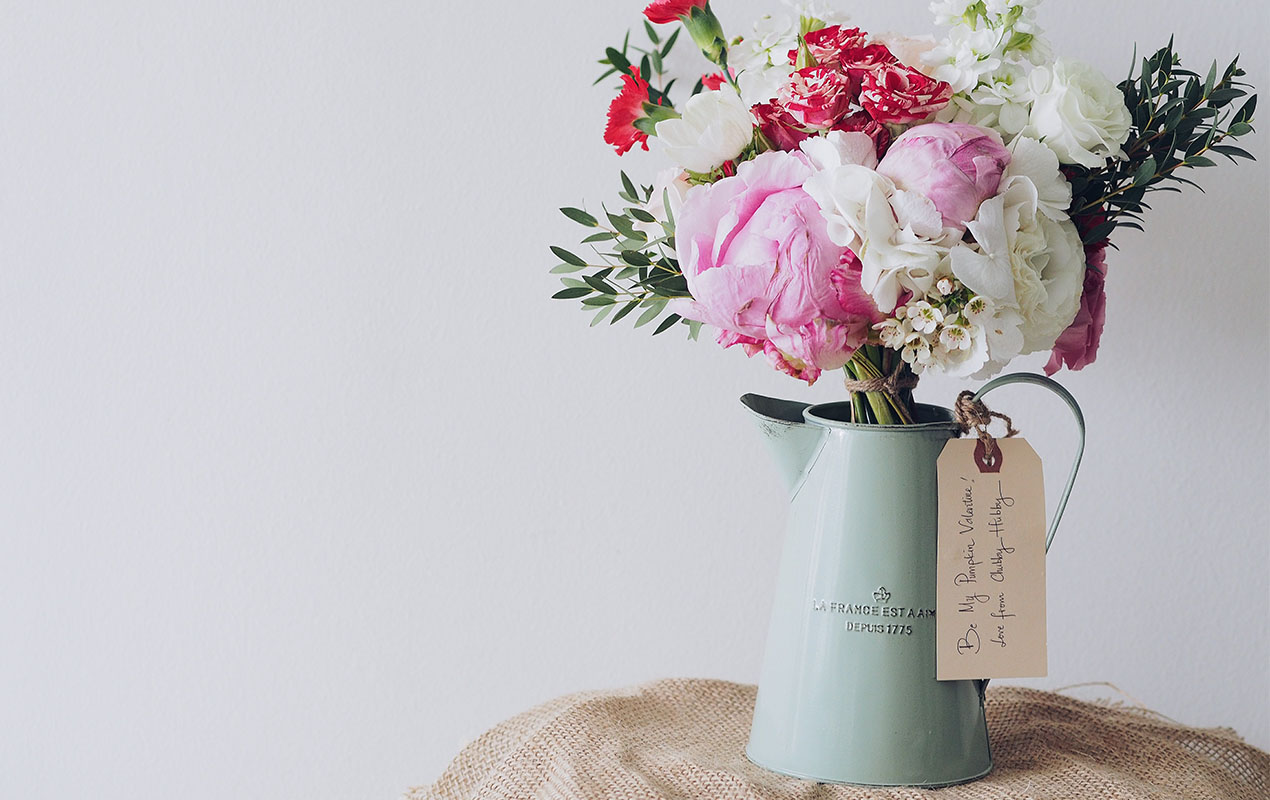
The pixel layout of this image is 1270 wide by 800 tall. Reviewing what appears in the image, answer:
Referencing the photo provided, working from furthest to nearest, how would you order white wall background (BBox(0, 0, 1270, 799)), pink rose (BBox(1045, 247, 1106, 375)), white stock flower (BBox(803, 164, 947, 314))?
1. white wall background (BBox(0, 0, 1270, 799))
2. pink rose (BBox(1045, 247, 1106, 375))
3. white stock flower (BBox(803, 164, 947, 314))

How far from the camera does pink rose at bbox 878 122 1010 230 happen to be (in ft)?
1.84

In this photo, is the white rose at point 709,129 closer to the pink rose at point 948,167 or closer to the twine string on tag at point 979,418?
the pink rose at point 948,167

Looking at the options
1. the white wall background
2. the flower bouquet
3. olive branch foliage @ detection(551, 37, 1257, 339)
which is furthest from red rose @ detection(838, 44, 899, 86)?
the white wall background

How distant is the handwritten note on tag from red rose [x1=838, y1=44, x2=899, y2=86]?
227 mm

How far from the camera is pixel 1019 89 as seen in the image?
619 millimetres

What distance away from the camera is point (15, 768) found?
1.01 meters

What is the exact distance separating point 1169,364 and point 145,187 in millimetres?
918

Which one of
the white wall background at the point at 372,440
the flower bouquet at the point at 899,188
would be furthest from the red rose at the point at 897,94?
the white wall background at the point at 372,440

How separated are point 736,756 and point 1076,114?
459 millimetres

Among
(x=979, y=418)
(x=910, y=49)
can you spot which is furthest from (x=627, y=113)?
(x=979, y=418)

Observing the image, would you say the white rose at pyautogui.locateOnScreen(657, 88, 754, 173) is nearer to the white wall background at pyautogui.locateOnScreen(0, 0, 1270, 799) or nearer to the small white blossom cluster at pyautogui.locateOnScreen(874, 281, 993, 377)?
the small white blossom cluster at pyautogui.locateOnScreen(874, 281, 993, 377)

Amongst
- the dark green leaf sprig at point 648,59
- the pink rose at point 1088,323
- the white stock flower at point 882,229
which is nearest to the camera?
the white stock flower at point 882,229

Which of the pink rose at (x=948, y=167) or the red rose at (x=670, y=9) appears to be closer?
the pink rose at (x=948, y=167)

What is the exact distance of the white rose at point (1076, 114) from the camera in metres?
0.60
